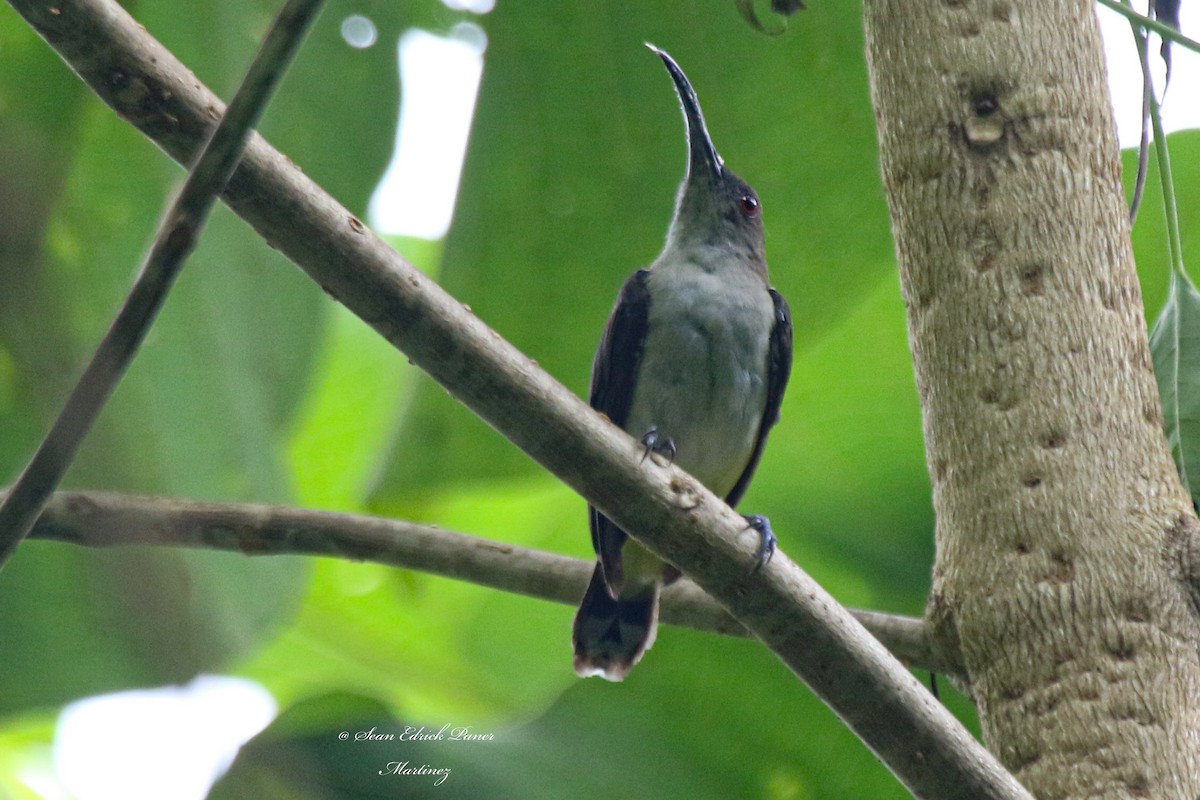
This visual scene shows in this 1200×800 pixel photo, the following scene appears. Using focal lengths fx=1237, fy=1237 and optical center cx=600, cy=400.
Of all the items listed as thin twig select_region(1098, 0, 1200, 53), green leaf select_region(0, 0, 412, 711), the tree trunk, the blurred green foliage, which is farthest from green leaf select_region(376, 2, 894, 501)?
thin twig select_region(1098, 0, 1200, 53)

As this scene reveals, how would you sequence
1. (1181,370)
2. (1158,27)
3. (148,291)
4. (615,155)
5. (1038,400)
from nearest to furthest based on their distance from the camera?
(148,291), (1038,400), (1158,27), (1181,370), (615,155)

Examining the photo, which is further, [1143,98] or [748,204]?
[748,204]

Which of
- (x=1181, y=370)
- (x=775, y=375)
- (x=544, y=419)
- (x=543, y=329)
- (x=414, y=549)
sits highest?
(x=775, y=375)

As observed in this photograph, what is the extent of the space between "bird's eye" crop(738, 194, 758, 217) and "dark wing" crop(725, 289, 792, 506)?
437 millimetres

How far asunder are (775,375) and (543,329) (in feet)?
2.82

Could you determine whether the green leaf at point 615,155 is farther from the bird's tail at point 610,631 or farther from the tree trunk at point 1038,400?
the tree trunk at point 1038,400

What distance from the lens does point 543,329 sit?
307 cm

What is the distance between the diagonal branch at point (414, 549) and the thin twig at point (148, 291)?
2.53 ft

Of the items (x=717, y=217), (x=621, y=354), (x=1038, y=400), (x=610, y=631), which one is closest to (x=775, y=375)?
(x=621, y=354)

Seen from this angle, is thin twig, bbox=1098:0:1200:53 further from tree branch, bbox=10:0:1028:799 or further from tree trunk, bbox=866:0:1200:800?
tree branch, bbox=10:0:1028:799

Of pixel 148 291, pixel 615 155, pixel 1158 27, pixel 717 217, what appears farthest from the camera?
pixel 717 217

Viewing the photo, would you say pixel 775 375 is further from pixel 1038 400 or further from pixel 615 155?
pixel 1038 400

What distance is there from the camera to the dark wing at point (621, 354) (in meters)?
3.42

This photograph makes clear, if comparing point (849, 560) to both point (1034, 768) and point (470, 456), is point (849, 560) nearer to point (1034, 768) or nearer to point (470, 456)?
point (470, 456)
